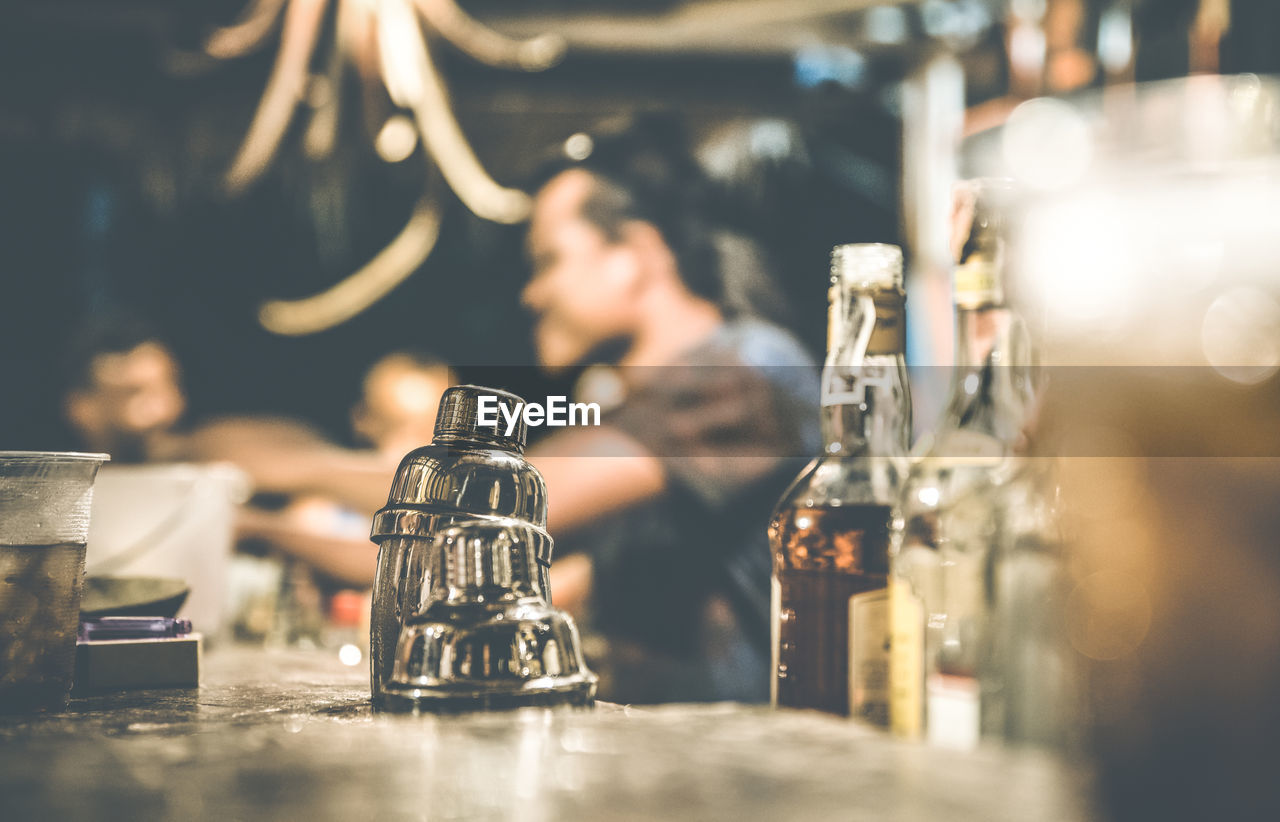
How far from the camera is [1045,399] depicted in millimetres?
543

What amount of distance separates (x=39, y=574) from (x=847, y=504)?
0.53 metres

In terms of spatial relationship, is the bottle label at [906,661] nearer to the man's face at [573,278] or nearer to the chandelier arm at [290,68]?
the chandelier arm at [290,68]

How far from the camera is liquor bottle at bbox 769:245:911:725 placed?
2.08 feet

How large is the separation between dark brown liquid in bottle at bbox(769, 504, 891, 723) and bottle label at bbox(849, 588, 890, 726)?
0.01 metres

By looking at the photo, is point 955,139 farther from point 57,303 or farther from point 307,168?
point 57,303

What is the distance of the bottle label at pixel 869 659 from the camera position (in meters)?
0.60

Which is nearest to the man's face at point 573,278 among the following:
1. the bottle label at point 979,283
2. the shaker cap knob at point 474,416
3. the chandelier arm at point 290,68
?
the chandelier arm at point 290,68

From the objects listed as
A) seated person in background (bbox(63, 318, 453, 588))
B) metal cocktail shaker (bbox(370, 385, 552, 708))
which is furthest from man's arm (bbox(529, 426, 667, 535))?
metal cocktail shaker (bbox(370, 385, 552, 708))

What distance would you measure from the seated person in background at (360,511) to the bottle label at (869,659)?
1.87m

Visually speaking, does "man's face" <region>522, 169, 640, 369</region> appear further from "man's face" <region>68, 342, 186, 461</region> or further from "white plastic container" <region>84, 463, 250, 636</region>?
"man's face" <region>68, 342, 186, 461</region>

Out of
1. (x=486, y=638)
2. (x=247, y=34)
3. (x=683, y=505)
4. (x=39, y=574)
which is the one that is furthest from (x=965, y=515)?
(x=247, y=34)

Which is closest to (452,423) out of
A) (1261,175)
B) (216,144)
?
(1261,175)

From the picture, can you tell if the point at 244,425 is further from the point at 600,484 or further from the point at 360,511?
the point at 600,484

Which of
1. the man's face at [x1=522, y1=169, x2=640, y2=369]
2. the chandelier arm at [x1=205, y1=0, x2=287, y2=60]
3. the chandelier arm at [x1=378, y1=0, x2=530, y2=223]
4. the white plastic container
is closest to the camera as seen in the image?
the white plastic container
